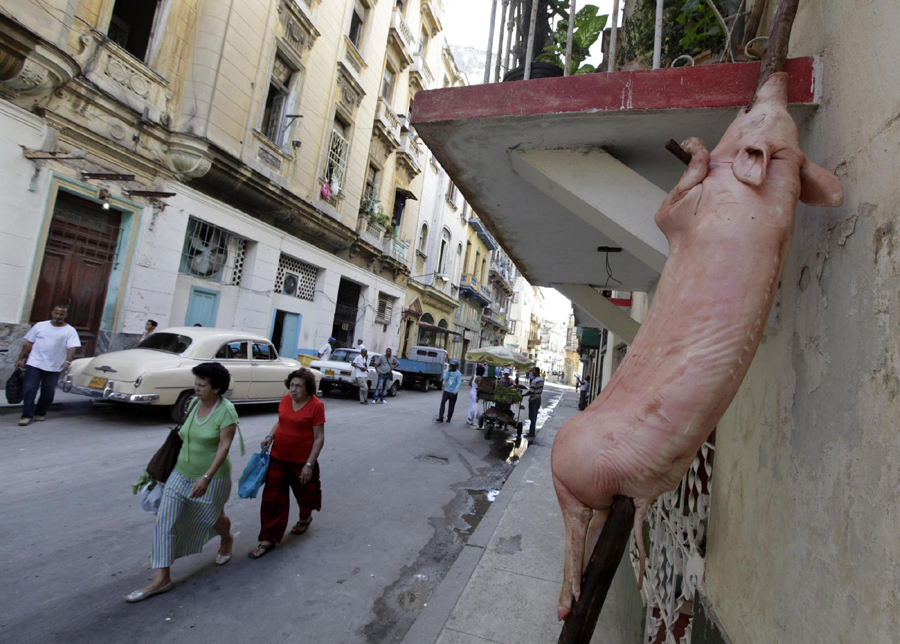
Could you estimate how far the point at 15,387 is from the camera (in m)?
6.65

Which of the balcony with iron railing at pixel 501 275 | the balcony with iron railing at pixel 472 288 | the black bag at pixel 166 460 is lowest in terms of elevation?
the black bag at pixel 166 460

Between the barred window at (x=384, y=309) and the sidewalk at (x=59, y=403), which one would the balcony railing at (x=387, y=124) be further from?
the sidewalk at (x=59, y=403)

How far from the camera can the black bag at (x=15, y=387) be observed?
664cm

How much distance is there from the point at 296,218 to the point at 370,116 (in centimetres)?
680

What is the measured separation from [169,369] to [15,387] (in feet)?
6.27

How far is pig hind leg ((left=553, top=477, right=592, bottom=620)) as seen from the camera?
3.52 ft

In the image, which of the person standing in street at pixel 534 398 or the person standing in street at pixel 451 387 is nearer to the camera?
the person standing in street at pixel 534 398

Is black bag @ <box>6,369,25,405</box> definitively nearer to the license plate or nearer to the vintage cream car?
the vintage cream car

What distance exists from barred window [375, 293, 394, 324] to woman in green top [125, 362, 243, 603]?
59.6 ft

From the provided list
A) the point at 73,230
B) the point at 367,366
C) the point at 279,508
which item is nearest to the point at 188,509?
the point at 279,508

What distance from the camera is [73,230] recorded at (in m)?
9.44

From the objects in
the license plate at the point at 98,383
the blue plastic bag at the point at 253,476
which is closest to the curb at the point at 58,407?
the license plate at the point at 98,383

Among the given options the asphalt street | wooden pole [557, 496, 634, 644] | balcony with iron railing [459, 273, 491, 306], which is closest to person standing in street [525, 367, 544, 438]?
the asphalt street

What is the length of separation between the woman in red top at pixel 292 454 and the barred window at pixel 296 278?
12035 millimetres
